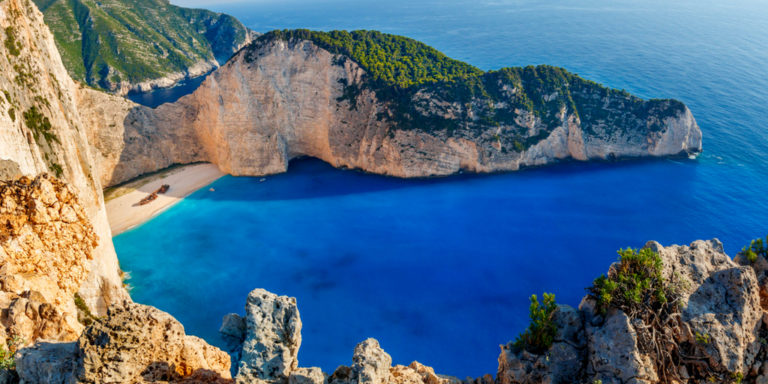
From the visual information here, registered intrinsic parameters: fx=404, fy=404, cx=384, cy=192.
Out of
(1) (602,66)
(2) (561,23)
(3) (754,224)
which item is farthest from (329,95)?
(2) (561,23)

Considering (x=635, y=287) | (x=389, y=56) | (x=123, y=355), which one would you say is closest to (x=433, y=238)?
(x=635, y=287)

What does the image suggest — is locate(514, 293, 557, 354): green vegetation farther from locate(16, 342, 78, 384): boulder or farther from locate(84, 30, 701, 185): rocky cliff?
locate(84, 30, 701, 185): rocky cliff

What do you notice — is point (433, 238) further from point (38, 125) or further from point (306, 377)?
point (38, 125)

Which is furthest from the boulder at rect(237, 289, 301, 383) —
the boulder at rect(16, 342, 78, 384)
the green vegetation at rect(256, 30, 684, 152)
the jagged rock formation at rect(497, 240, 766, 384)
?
the green vegetation at rect(256, 30, 684, 152)

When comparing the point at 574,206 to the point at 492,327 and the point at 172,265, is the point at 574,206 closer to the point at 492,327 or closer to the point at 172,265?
the point at 492,327

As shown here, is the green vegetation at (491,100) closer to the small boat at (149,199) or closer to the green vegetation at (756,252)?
the small boat at (149,199)

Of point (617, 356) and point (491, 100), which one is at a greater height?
point (491, 100)

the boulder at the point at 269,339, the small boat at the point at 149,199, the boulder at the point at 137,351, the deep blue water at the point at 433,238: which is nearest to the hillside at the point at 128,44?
the small boat at the point at 149,199
